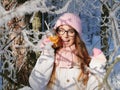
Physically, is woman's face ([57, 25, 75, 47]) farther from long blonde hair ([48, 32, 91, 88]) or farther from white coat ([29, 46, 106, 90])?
white coat ([29, 46, 106, 90])

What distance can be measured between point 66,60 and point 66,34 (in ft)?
0.67

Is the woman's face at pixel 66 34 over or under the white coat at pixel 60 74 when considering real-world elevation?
over

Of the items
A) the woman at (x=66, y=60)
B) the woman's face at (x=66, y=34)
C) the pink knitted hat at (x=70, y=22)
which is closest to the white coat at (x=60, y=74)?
the woman at (x=66, y=60)

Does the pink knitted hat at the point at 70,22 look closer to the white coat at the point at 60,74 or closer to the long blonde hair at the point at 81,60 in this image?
the long blonde hair at the point at 81,60

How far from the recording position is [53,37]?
3.14 metres

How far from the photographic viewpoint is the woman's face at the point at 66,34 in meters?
3.35

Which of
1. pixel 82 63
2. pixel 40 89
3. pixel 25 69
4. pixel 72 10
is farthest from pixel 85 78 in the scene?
pixel 72 10

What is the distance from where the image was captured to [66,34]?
338 cm

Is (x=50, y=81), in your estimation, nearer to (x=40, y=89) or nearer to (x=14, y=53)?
(x=40, y=89)

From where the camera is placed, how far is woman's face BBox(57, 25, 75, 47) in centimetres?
335

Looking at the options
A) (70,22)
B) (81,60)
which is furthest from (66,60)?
(70,22)

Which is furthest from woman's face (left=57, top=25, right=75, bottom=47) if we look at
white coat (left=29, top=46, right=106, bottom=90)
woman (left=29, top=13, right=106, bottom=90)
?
white coat (left=29, top=46, right=106, bottom=90)

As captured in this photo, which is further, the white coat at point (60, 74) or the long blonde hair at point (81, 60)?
the long blonde hair at point (81, 60)

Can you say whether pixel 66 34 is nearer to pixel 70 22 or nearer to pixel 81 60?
pixel 70 22
